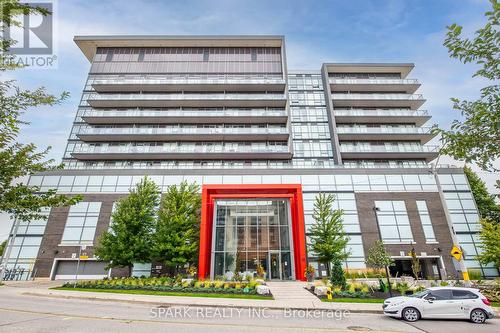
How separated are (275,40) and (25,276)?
2189 inches

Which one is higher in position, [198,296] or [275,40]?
[275,40]

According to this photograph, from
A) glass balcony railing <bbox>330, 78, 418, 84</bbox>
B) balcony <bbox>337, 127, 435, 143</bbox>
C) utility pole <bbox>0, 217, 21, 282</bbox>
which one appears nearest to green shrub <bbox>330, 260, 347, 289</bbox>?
balcony <bbox>337, 127, 435, 143</bbox>

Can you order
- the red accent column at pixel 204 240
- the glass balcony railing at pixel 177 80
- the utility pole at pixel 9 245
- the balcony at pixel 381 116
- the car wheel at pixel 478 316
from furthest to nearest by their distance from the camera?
the glass balcony railing at pixel 177 80 → the balcony at pixel 381 116 → the utility pole at pixel 9 245 → the red accent column at pixel 204 240 → the car wheel at pixel 478 316

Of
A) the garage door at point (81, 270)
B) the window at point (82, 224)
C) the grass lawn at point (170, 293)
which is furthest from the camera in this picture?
the window at point (82, 224)

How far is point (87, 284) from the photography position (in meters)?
22.9

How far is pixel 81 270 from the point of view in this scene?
31.8m

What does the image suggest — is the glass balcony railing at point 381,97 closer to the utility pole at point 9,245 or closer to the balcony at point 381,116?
the balcony at point 381,116

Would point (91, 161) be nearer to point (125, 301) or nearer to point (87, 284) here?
point (87, 284)

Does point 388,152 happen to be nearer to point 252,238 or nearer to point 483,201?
point 483,201

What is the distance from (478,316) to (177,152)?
38575 mm

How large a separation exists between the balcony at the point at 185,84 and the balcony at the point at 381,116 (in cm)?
1274

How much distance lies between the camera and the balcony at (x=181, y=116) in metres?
45.2

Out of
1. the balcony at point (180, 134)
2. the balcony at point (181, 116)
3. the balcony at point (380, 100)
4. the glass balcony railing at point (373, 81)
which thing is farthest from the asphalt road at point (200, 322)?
the glass balcony railing at point (373, 81)

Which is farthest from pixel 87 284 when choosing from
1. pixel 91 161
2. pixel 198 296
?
pixel 91 161
